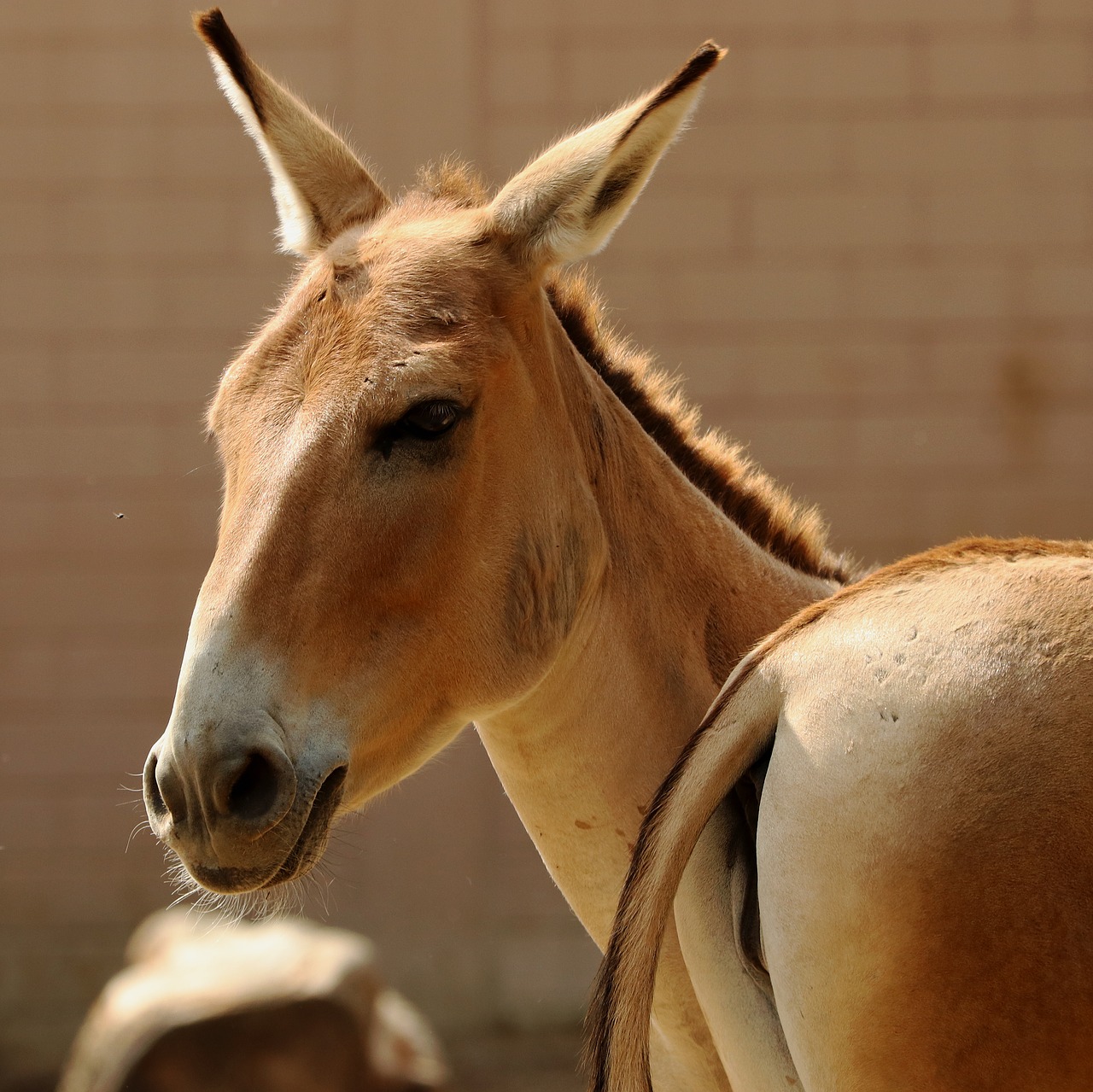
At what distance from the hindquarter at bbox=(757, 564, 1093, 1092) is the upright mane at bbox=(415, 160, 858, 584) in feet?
2.90

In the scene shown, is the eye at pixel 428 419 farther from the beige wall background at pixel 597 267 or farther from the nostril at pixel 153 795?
the beige wall background at pixel 597 267

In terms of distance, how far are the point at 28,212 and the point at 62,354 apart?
602 millimetres

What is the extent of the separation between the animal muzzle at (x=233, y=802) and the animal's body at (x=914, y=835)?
0.39 m

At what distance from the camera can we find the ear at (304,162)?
81.1 inches

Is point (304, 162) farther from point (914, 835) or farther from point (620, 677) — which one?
point (914, 835)

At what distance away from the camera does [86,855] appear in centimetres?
519

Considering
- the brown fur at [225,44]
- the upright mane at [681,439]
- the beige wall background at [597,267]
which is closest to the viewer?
the brown fur at [225,44]

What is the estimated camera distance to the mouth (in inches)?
60.0

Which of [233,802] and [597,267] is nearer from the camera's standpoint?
[233,802]

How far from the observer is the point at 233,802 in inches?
57.9

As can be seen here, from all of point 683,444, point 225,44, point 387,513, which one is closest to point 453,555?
point 387,513

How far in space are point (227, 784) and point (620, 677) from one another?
66 centimetres

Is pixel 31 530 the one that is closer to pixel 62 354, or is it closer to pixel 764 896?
pixel 62 354

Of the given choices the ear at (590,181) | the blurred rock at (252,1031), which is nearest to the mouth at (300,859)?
the ear at (590,181)
